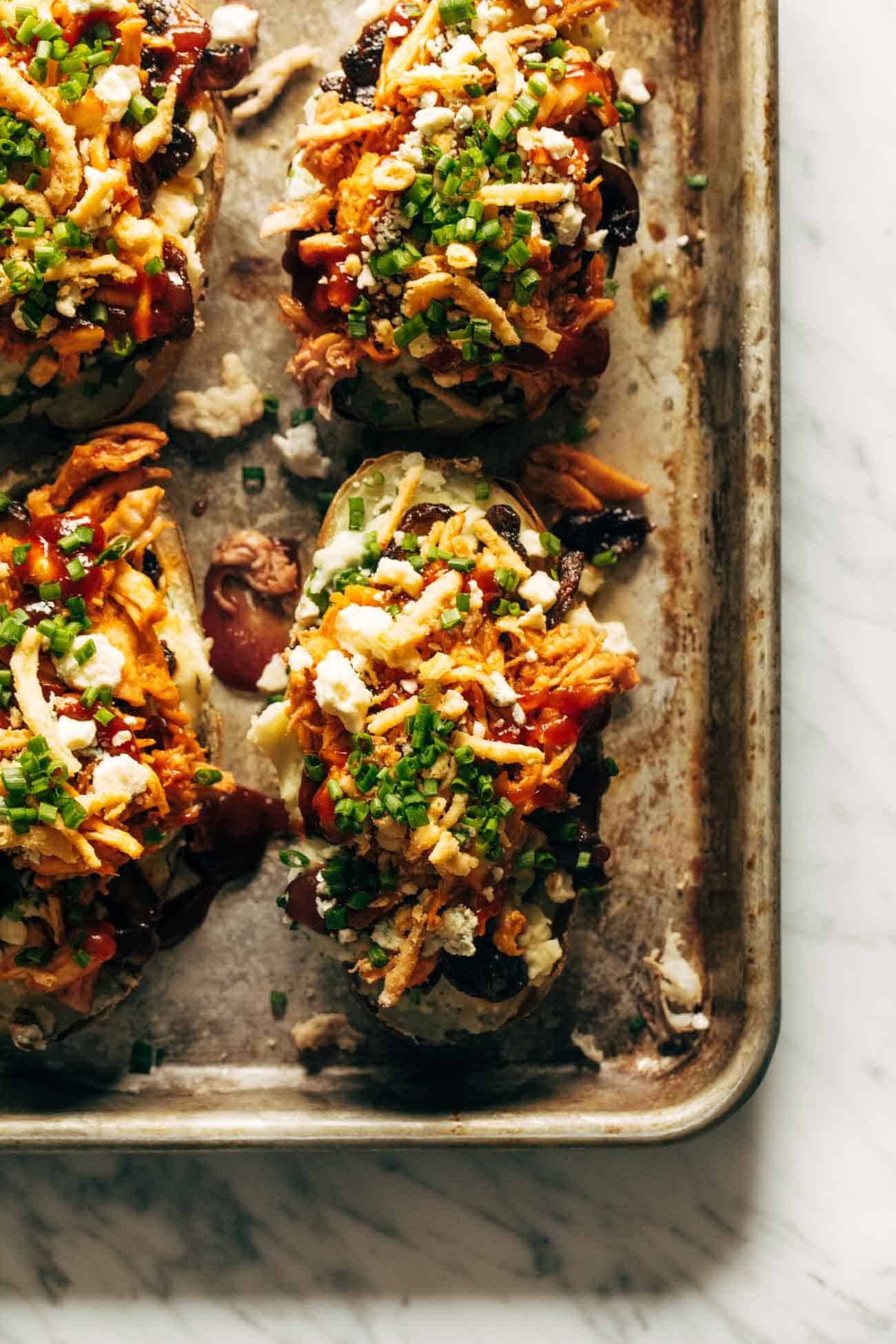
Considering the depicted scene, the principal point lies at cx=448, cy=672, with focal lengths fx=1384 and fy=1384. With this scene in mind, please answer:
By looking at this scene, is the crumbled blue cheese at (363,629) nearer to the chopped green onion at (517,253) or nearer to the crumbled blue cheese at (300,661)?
the crumbled blue cheese at (300,661)

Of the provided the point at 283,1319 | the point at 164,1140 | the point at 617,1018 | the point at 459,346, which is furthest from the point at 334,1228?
the point at 459,346

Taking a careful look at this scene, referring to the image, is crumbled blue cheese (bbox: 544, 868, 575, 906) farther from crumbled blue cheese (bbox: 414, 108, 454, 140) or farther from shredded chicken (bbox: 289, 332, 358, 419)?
crumbled blue cheese (bbox: 414, 108, 454, 140)

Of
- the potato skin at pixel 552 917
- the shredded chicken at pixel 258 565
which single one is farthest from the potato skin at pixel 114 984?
the potato skin at pixel 552 917

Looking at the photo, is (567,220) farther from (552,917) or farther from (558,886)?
(552,917)

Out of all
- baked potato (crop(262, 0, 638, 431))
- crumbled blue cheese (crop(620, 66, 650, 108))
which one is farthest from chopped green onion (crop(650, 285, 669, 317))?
crumbled blue cheese (crop(620, 66, 650, 108))

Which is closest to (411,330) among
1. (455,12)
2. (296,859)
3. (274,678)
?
(455,12)

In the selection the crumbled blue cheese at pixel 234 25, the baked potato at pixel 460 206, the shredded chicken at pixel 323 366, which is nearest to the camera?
the baked potato at pixel 460 206

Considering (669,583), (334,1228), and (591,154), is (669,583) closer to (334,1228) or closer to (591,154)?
(591,154)
